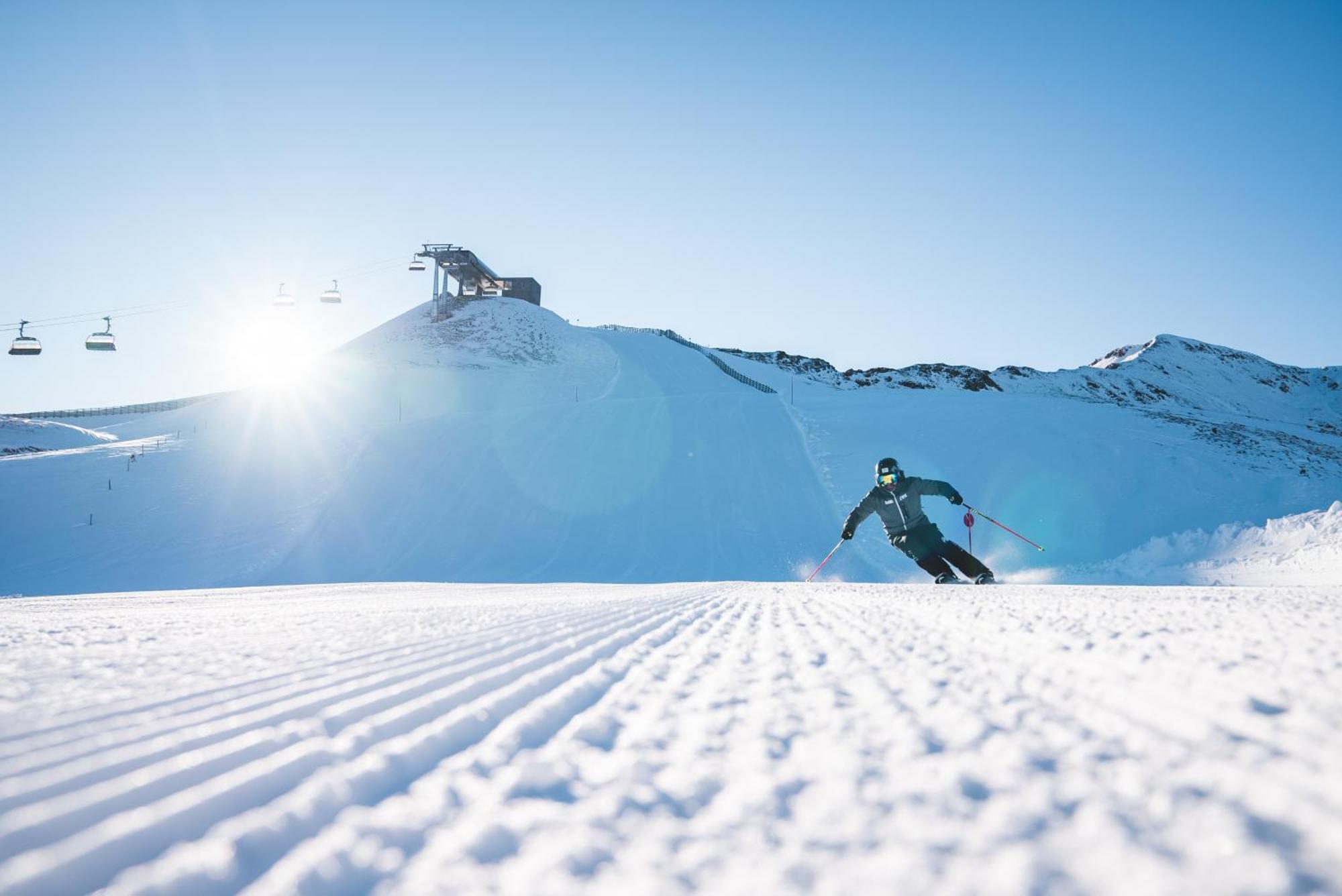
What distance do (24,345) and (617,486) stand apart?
1788 centimetres

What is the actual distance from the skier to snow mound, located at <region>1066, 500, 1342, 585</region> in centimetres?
589

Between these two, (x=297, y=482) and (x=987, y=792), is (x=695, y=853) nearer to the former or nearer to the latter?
(x=987, y=792)

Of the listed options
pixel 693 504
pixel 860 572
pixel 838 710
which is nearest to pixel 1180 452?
pixel 860 572

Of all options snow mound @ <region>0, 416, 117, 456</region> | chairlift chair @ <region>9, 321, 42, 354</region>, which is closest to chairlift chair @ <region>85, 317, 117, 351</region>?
chairlift chair @ <region>9, 321, 42, 354</region>

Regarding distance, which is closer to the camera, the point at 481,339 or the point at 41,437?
the point at 41,437

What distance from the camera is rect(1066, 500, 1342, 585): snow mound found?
11.5 metres

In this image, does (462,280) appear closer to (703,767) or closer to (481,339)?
(481,339)

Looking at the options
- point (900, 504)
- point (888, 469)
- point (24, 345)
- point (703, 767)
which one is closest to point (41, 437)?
point (24, 345)

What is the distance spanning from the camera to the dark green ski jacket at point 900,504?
9.38 m

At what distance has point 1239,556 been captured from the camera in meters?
13.8

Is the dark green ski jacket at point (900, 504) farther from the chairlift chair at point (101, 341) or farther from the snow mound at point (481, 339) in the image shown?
the snow mound at point (481, 339)

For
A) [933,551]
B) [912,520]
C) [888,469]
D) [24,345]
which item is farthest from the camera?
[24,345]

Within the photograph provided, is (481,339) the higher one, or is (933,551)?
(481,339)

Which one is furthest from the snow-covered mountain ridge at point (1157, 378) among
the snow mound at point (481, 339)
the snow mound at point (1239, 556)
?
the snow mound at point (1239, 556)
